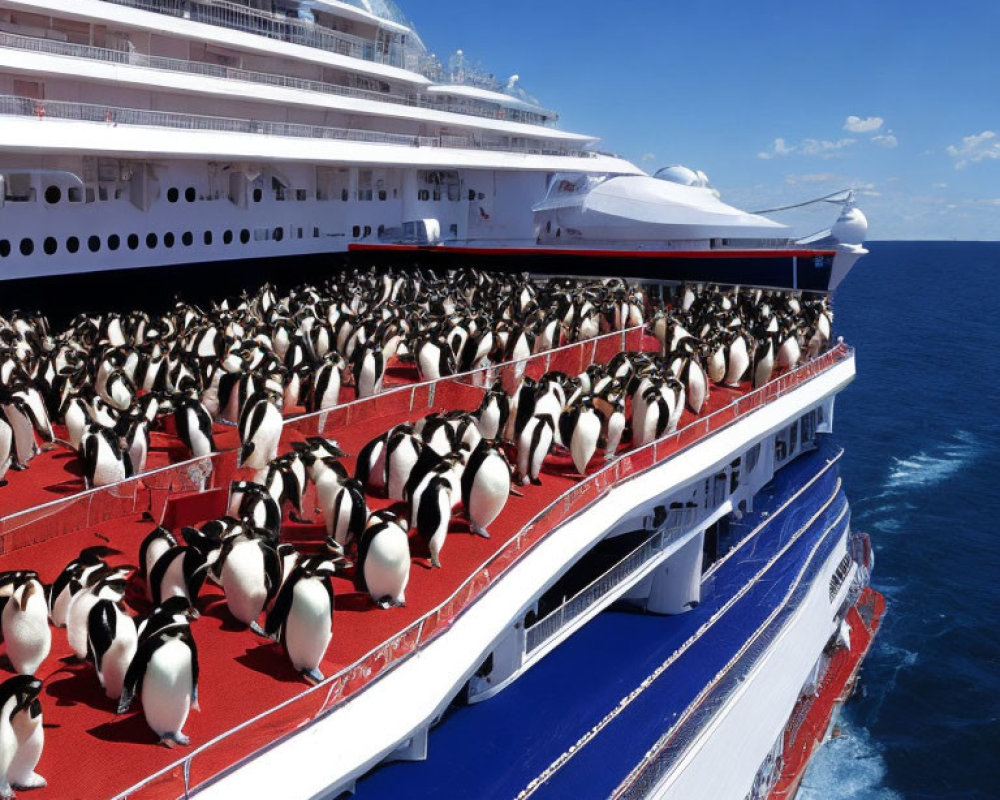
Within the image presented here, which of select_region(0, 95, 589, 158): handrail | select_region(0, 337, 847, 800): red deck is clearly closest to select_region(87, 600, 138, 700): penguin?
select_region(0, 337, 847, 800): red deck

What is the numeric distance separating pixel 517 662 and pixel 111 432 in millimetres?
5627

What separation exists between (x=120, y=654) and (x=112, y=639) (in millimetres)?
143

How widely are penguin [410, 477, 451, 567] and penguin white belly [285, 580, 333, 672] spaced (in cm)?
231

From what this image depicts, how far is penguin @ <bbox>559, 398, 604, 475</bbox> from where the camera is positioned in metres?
14.0

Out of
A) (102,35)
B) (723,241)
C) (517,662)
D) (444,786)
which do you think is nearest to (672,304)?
(723,241)

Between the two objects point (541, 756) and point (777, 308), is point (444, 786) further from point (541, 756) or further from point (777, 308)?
point (777, 308)

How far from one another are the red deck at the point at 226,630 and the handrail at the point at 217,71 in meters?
12.0

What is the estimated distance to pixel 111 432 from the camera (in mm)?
12625

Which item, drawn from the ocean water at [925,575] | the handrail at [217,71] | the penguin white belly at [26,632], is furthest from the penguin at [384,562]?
the handrail at [217,71]

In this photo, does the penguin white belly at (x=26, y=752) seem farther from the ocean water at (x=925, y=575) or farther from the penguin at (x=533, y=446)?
the ocean water at (x=925, y=575)

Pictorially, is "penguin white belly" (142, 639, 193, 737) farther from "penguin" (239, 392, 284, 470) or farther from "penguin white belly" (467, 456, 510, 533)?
"penguin" (239, 392, 284, 470)

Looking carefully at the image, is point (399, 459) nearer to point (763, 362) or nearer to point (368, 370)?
point (368, 370)

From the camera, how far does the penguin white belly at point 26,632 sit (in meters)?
8.20

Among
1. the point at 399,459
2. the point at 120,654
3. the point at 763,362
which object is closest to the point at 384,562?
the point at 120,654
